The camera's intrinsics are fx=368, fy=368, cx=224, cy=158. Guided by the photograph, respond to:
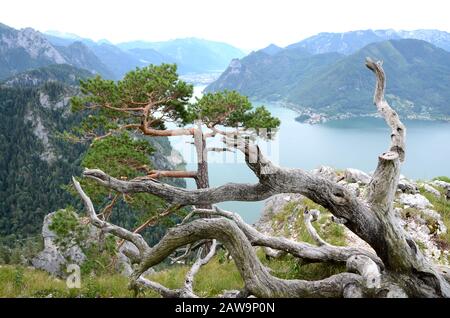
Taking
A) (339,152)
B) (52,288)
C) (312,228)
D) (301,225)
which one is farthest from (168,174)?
(339,152)

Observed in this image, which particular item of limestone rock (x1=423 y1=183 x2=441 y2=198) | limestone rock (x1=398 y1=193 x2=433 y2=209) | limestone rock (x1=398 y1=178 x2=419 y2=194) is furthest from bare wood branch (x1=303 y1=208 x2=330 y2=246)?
limestone rock (x1=423 y1=183 x2=441 y2=198)

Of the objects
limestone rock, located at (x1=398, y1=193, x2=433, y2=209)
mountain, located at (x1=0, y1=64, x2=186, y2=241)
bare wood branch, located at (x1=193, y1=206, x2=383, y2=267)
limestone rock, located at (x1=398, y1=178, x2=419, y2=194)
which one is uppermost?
bare wood branch, located at (x1=193, y1=206, x2=383, y2=267)

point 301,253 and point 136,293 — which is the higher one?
point 301,253

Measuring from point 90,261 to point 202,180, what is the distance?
4166mm

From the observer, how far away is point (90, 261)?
9.41 m

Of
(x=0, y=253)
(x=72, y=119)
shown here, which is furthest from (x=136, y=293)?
(x=72, y=119)

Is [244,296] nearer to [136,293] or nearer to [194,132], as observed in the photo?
[136,293]

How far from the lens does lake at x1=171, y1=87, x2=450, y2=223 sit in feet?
232

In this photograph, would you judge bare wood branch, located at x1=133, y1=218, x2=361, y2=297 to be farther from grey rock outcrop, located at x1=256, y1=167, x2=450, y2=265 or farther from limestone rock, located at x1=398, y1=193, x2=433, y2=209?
limestone rock, located at x1=398, y1=193, x2=433, y2=209

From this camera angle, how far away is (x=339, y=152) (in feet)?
336

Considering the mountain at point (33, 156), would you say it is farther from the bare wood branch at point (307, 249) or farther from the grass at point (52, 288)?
the bare wood branch at point (307, 249)

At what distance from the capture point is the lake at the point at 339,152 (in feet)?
232

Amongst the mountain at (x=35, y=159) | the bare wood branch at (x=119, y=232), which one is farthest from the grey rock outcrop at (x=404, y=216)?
the mountain at (x=35, y=159)

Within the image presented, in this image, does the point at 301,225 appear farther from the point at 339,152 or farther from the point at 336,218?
the point at 339,152
